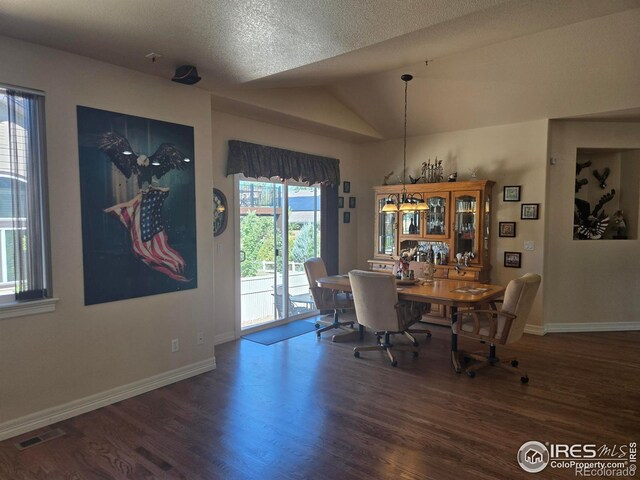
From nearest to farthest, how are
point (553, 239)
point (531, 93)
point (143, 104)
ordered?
point (143, 104) → point (531, 93) → point (553, 239)

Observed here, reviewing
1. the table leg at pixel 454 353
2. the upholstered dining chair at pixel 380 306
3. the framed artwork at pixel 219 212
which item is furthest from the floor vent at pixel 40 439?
the table leg at pixel 454 353

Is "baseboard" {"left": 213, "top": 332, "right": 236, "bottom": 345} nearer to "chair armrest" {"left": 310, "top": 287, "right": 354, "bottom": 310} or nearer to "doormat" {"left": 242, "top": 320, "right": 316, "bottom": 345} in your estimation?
"doormat" {"left": 242, "top": 320, "right": 316, "bottom": 345}

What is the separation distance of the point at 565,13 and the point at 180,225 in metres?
3.49

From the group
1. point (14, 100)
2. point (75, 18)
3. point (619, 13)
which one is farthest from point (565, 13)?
point (14, 100)

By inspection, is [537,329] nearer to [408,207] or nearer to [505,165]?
[505,165]

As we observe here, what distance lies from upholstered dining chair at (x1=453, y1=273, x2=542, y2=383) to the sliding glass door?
2.53 m

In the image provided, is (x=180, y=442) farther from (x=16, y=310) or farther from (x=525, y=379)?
(x=525, y=379)

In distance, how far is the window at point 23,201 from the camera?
264 centimetres

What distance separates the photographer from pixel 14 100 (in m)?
2.66

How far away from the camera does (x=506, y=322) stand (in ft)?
11.5

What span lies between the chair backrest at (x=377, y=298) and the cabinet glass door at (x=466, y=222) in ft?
6.23

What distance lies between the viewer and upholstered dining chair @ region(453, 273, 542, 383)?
3.46 metres

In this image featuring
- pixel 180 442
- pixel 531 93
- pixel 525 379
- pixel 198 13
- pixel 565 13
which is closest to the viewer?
pixel 198 13

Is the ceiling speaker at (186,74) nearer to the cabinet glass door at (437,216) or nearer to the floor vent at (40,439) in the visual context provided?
the floor vent at (40,439)
